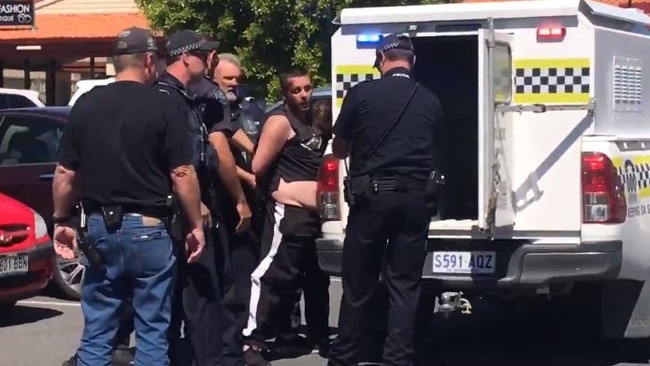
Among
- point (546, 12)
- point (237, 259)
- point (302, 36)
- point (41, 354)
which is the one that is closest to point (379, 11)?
point (546, 12)

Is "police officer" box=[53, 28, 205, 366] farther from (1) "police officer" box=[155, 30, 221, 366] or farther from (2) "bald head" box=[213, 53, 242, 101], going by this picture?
(2) "bald head" box=[213, 53, 242, 101]

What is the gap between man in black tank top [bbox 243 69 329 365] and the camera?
875cm

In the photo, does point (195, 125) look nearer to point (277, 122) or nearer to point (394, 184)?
point (394, 184)

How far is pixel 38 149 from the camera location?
38.8 ft

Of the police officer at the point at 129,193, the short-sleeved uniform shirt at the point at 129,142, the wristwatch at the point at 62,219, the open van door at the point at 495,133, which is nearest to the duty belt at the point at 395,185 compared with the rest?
the open van door at the point at 495,133

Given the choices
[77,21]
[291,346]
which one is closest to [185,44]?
[291,346]

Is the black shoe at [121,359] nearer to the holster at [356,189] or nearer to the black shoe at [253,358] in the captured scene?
the black shoe at [253,358]

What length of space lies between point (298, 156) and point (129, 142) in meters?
2.53

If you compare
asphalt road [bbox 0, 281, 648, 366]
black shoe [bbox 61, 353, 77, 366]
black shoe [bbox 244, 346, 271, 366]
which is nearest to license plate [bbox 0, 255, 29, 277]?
asphalt road [bbox 0, 281, 648, 366]

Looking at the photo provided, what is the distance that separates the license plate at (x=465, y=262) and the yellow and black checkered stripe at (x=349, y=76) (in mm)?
1219

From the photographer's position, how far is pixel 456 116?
9.55 metres

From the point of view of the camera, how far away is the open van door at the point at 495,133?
7.77 m

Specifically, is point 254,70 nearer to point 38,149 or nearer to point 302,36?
point 302,36

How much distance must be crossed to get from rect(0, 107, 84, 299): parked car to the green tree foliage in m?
10.7
